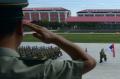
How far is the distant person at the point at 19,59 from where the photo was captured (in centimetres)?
147

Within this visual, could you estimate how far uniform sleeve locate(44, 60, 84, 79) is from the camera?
4.84ft

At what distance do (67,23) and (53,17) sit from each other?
11.2 m

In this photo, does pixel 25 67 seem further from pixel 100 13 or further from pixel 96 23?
pixel 100 13

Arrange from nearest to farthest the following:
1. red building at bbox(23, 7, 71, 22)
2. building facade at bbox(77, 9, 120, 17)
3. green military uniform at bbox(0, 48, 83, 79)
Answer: green military uniform at bbox(0, 48, 83, 79) → red building at bbox(23, 7, 71, 22) → building facade at bbox(77, 9, 120, 17)

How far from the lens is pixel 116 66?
64.0 feet

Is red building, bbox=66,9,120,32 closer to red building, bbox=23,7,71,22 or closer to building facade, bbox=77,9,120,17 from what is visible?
red building, bbox=23,7,71,22

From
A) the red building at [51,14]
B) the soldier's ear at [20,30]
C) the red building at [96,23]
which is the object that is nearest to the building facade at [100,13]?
the red building at [51,14]

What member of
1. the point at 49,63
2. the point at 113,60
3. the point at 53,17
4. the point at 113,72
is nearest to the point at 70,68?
the point at 49,63

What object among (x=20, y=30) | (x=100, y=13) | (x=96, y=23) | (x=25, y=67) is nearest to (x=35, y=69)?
(x=25, y=67)

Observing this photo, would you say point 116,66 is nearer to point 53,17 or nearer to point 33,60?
point 33,60

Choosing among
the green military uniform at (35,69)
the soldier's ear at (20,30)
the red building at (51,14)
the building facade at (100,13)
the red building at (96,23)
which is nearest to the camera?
the green military uniform at (35,69)

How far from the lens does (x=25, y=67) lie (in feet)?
4.89

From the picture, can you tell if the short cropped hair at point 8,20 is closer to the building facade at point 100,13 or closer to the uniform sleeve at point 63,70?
the uniform sleeve at point 63,70

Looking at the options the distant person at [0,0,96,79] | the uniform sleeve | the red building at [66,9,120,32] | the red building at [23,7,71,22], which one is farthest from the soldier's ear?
the red building at [23,7,71,22]
